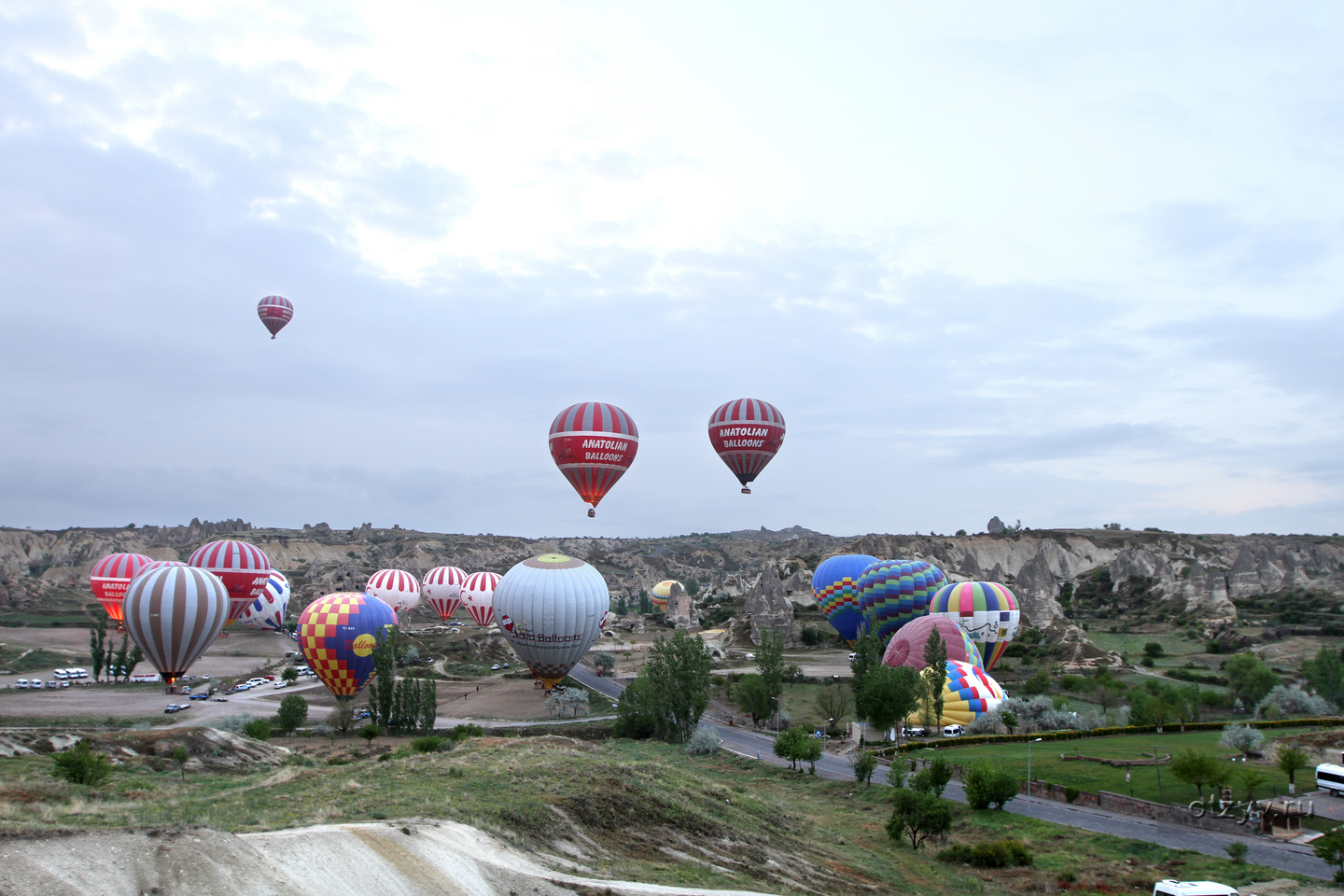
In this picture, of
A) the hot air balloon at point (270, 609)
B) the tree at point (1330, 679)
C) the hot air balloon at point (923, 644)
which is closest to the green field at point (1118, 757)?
the hot air balloon at point (923, 644)

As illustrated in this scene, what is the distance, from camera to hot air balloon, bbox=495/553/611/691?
4997cm

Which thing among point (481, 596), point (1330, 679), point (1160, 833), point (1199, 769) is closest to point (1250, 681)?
point (1330, 679)

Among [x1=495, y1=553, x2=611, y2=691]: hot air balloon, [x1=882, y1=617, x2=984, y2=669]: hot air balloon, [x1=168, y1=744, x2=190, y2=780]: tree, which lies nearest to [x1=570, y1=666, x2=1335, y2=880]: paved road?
[x1=882, y1=617, x2=984, y2=669]: hot air balloon

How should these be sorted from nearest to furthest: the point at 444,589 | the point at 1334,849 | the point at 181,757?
the point at 1334,849, the point at 181,757, the point at 444,589

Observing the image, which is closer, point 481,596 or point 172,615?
point 172,615

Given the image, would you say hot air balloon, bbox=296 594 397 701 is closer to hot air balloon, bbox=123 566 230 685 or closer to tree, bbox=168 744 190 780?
hot air balloon, bbox=123 566 230 685

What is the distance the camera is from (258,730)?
146 ft

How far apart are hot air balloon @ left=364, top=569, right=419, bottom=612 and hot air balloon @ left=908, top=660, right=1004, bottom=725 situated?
66455mm

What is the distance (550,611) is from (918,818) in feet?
90.3

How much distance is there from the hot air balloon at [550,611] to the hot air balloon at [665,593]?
7046cm

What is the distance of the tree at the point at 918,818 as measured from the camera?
26.8m

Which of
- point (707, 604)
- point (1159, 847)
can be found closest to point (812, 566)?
point (707, 604)

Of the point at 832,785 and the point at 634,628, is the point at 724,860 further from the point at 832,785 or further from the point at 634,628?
the point at 634,628

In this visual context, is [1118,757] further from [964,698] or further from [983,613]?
[983,613]
